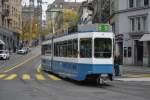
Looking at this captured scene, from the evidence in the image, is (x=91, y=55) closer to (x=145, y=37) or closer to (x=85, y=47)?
(x=85, y=47)

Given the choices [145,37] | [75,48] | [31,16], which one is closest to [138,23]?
[145,37]

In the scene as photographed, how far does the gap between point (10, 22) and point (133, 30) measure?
204ft

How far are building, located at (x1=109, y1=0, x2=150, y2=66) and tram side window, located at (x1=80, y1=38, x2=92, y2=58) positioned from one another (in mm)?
25221

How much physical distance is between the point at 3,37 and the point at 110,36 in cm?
7619

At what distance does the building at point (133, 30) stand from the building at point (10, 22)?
43061 millimetres

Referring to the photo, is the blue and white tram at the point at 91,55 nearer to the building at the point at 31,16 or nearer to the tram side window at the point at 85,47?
the tram side window at the point at 85,47

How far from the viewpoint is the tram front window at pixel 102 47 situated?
2342 cm

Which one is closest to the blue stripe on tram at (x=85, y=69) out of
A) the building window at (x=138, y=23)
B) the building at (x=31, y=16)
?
the building window at (x=138, y=23)

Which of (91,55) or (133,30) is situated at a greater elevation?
(133,30)

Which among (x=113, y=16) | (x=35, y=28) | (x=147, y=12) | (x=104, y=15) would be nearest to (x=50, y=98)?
(x=147, y=12)

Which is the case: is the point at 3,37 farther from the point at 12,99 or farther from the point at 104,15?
the point at 12,99

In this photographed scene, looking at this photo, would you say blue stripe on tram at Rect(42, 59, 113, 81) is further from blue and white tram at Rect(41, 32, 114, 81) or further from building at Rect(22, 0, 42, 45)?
building at Rect(22, 0, 42, 45)

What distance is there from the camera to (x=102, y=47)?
2352cm

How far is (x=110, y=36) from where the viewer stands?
2378 cm
